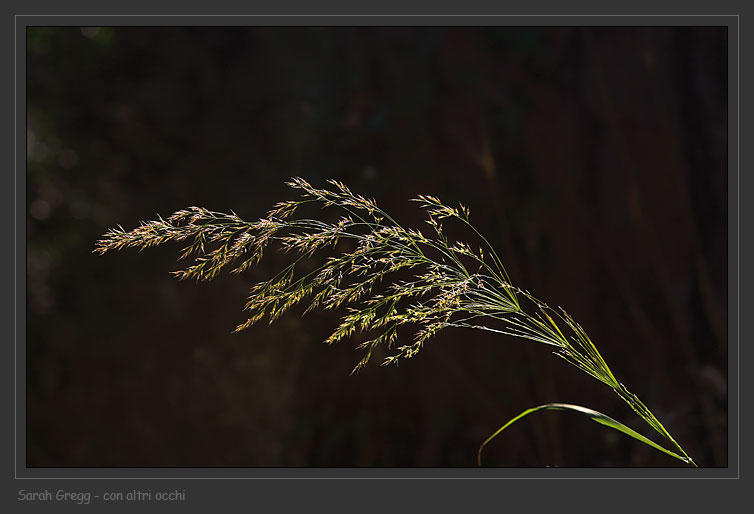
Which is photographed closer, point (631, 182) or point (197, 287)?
point (631, 182)

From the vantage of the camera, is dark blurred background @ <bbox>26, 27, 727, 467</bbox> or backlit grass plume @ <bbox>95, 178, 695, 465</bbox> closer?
backlit grass plume @ <bbox>95, 178, 695, 465</bbox>

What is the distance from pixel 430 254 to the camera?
5.70ft

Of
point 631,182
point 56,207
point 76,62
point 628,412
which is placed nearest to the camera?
point 628,412

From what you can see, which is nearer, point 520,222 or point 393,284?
point 393,284

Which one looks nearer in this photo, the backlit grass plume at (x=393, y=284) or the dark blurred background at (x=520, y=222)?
the backlit grass plume at (x=393, y=284)

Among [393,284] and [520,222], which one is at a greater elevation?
[520,222]

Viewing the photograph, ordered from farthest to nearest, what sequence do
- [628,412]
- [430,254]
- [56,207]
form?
[56,207]
[628,412]
[430,254]

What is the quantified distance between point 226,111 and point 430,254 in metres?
1.18

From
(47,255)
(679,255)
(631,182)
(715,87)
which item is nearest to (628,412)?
(679,255)

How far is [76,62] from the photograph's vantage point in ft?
8.96

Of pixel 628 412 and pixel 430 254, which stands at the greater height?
pixel 430 254

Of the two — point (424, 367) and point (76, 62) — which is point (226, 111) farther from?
point (424, 367)

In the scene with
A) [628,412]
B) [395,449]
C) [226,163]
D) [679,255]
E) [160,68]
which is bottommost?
[395,449]

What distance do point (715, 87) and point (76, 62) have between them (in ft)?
7.48
